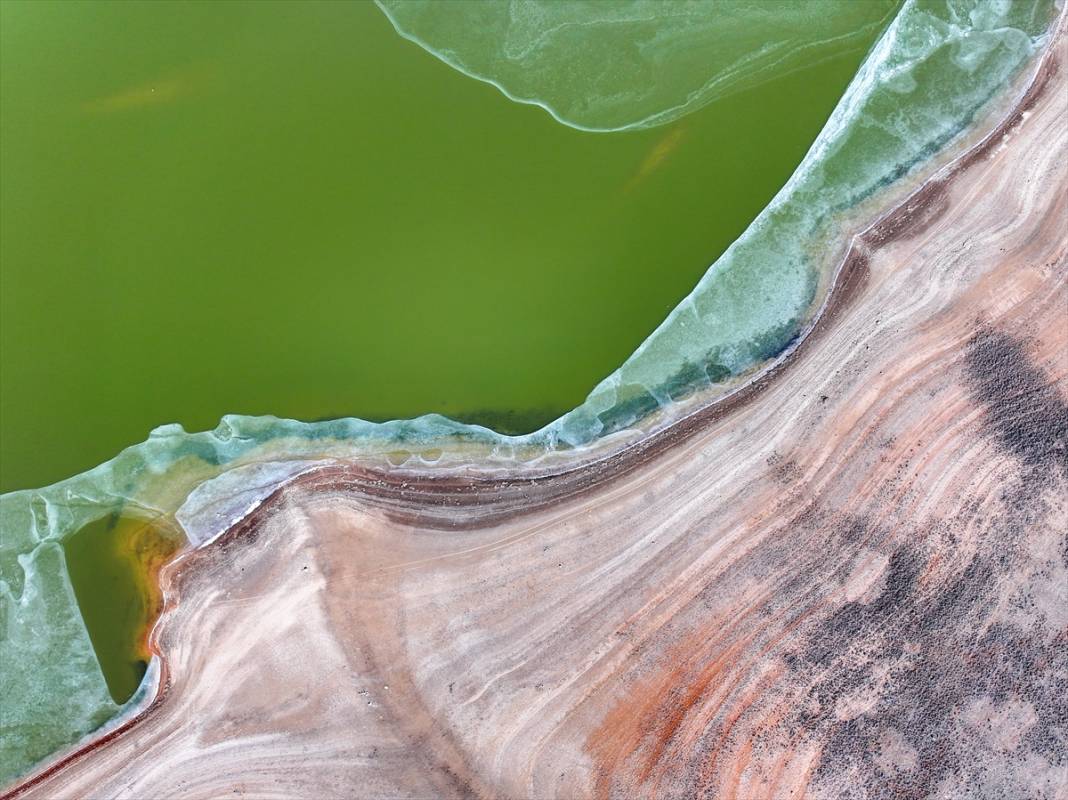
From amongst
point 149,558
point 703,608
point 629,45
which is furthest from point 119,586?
point 629,45

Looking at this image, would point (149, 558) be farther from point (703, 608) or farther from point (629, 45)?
point (629, 45)

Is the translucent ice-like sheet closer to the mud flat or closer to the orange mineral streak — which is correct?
the mud flat

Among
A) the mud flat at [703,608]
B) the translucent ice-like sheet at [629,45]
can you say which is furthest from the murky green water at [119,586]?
the translucent ice-like sheet at [629,45]

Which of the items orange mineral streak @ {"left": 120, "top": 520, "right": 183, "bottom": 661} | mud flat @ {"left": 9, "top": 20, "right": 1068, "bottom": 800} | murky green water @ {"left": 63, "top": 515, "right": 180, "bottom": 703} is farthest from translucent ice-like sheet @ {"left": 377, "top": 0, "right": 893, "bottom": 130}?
murky green water @ {"left": 63, "top": 515, "right": 180, "bottom": 703}

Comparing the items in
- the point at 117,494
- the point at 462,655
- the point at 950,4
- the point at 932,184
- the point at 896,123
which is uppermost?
the point at 117,494

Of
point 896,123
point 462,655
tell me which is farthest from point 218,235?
point 896,123

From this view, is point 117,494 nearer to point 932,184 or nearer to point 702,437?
point 702,437
